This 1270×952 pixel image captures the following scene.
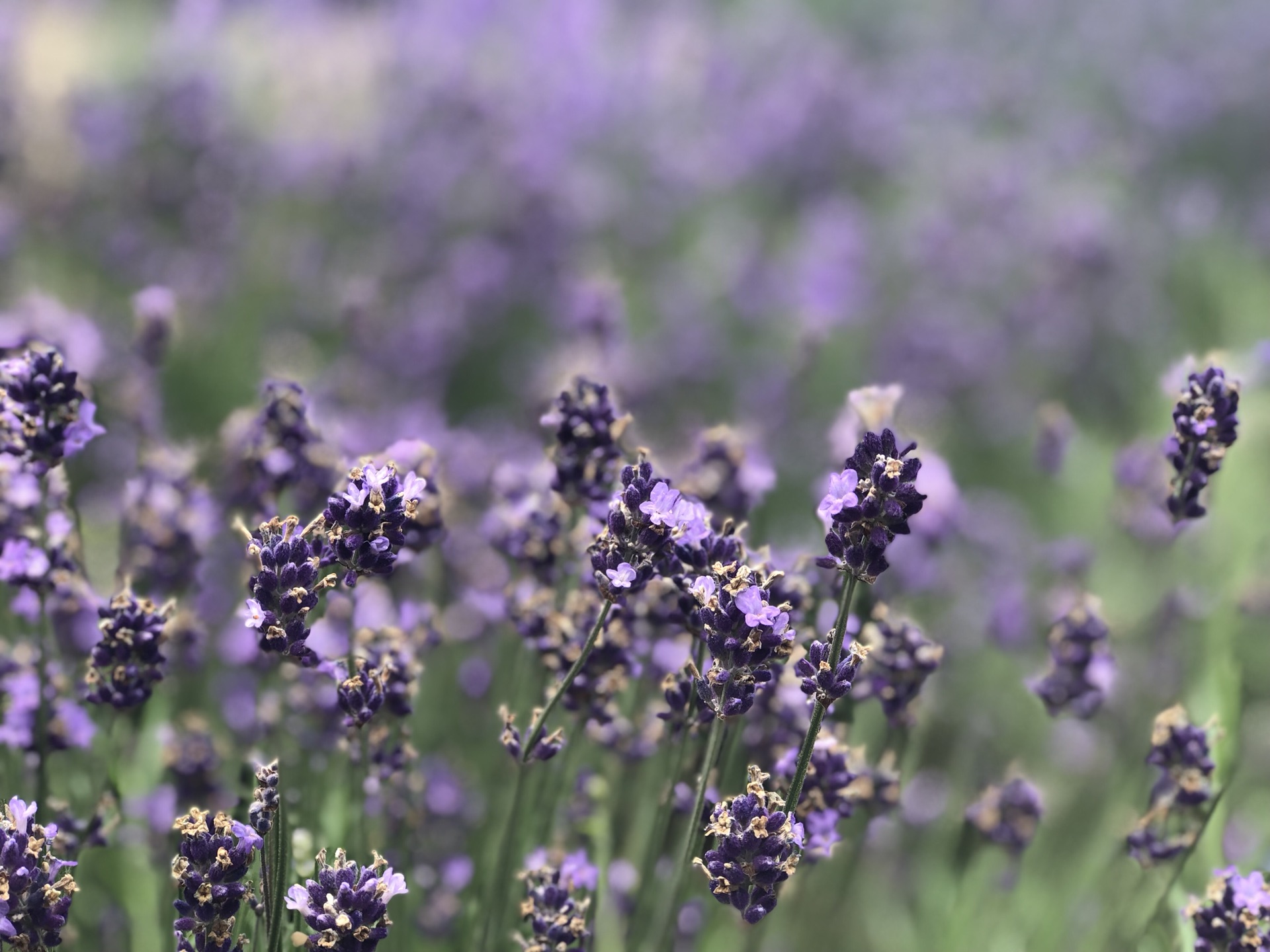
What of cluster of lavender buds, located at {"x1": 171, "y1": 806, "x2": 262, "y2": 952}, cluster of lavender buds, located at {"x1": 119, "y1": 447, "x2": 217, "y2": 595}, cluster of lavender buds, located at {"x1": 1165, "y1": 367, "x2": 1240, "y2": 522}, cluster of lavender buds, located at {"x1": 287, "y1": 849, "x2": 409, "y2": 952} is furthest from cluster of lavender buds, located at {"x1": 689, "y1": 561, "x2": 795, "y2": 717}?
cluster of lavender buds, located at {"x1": 119, "y1": 447, "x2": 217, "y2": 595}

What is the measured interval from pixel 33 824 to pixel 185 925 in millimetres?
281

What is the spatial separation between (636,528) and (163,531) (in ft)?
4.25

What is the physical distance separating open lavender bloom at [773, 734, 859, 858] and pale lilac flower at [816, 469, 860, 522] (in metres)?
0.47

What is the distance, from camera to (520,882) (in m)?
2.34

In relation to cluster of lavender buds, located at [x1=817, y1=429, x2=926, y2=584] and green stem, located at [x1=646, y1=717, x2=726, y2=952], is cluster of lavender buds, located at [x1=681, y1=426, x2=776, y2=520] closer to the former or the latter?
green stem, located at [x1=646, y1=717, x2=726, y2=952]

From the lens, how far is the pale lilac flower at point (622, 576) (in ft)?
5.41

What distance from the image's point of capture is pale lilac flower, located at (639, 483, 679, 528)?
1.63 metres

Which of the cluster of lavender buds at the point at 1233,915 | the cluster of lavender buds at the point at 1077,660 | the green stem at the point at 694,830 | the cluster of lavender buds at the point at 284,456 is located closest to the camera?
the green stem at the point at 694,830

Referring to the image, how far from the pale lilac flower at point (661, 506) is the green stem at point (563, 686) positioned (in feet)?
0.46

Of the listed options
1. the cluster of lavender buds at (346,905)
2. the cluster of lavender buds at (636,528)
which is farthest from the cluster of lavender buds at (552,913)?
the cluster of lavender buds at (636,528)

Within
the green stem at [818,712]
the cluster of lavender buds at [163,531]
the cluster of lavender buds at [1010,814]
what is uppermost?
the cluster of lavender buds at [163,531]

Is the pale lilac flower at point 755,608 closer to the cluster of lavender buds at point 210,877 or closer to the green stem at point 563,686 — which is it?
the green stem at point 563,686

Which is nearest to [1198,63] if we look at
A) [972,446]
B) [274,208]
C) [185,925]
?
[972,446]

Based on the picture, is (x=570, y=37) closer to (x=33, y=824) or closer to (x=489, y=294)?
(x=489, y=294)
